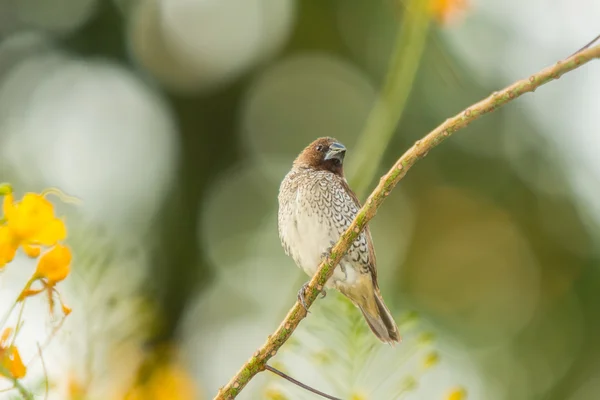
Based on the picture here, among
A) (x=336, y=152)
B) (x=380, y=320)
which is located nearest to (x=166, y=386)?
(x=380, y=320)

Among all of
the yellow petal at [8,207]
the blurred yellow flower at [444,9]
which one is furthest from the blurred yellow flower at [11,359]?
the blurred yellow flower at [444,9]

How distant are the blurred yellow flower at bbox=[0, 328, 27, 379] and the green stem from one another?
145 centimetres

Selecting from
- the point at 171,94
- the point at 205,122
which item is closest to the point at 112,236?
the point at 205,122

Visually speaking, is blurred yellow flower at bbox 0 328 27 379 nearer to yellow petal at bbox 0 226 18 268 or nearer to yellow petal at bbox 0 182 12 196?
yellow petal at bbox 0 226 18 268

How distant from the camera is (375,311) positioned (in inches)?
197

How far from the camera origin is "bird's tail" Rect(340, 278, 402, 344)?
190 inches

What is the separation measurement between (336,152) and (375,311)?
3.75 feet

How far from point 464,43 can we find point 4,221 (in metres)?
10.1

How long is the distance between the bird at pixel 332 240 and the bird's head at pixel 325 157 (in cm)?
31

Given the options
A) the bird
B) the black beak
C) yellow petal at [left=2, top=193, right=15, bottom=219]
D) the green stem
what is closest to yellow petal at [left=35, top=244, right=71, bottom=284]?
yellow petal at [left=2, top=193, right=15, bottom=219]

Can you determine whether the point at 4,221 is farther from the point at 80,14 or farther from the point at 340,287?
the point at 80,14

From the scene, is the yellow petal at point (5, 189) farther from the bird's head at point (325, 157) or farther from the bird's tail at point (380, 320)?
the bird's head at point (325, 157)

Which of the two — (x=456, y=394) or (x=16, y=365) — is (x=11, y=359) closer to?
(x=16, y=365)

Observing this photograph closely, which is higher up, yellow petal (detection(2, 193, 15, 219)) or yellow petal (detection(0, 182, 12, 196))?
yellow petal (detection(0, 182, 12, 196))
